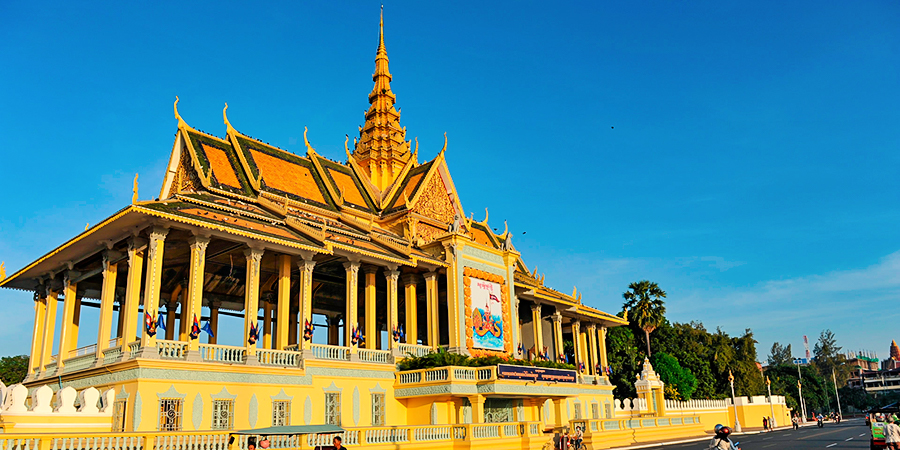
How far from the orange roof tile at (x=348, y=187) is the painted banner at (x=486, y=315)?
10229mm

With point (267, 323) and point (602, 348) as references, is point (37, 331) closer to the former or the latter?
point (267, 323)

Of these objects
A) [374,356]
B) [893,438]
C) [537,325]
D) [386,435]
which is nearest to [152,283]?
[386,435]

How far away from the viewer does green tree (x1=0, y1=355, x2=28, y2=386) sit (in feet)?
175

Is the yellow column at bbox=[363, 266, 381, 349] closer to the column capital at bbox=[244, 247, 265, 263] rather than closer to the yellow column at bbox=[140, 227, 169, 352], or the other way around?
the column capital at bbox=[244, 247, 265, 263]

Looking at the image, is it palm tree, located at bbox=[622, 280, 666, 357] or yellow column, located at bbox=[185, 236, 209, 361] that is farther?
palm tree, located at bbox=[622, 280, 666, 357]

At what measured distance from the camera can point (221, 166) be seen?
A: 3300 centimetres

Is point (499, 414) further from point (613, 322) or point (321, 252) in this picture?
point (613, 322)

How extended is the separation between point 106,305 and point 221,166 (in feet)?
34.6

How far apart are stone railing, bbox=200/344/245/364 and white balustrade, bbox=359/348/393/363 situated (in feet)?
18.5

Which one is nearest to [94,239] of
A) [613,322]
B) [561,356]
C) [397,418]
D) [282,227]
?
[282,227]

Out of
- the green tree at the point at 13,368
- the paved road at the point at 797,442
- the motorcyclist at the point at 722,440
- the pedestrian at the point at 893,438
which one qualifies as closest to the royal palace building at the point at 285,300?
the paved road at the point at 797,442

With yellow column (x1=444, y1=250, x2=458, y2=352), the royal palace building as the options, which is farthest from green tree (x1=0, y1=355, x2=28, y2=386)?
yellow column (x1=444, y1=250, x2=458, y2=352)

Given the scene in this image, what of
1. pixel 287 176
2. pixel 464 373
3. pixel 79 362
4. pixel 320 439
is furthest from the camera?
pixel 287 176

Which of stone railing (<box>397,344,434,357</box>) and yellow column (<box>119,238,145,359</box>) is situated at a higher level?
yellow column (<box>119,238,145,359</box>)
